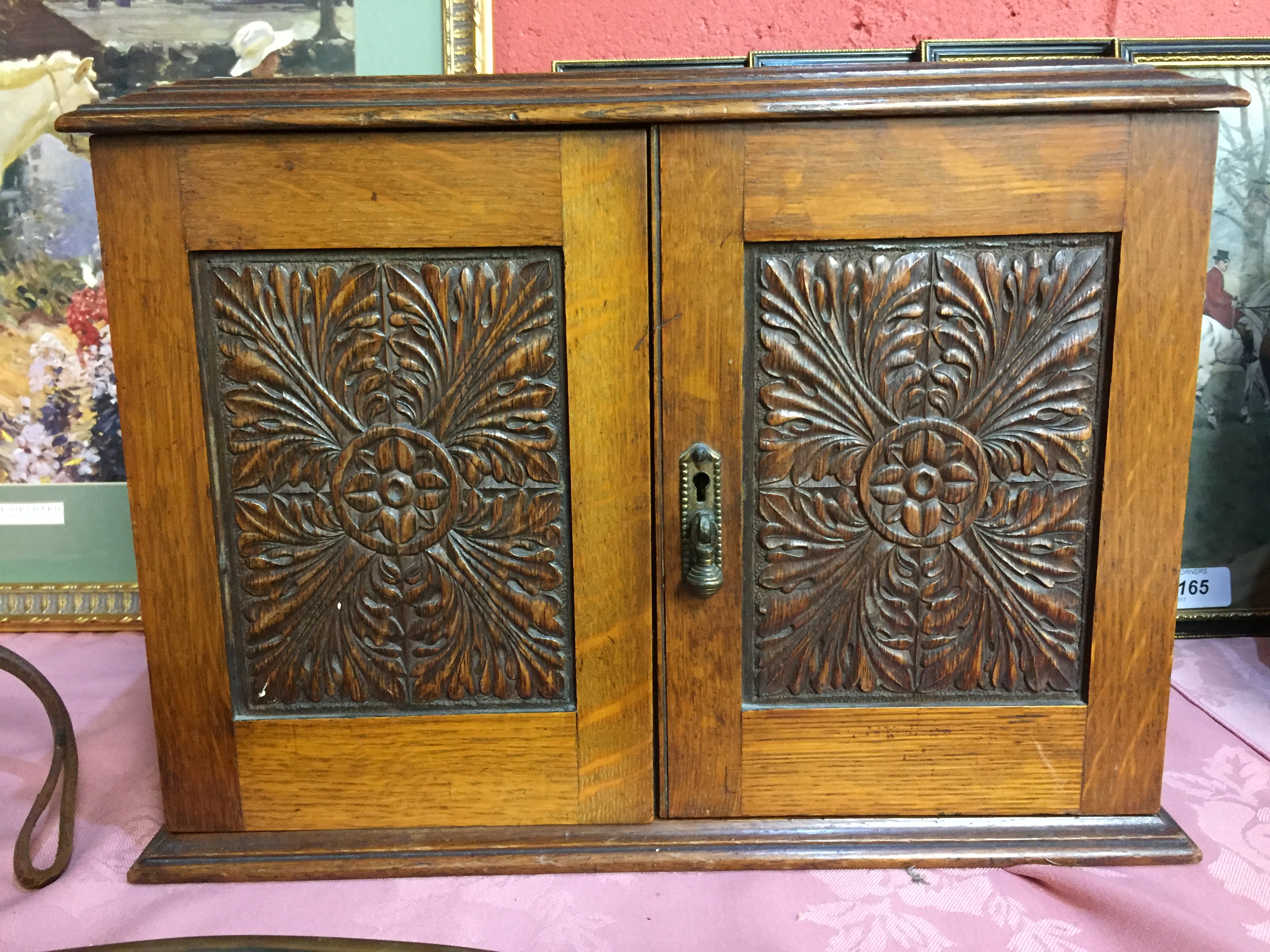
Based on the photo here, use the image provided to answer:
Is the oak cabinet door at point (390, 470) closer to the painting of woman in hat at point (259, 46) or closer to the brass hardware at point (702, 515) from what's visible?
the brass hardware at point (702, 515)

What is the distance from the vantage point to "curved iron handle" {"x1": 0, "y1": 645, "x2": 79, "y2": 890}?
3.35ft

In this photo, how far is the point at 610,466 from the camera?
39.5 inches

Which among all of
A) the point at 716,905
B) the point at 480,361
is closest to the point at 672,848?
the point at 716,905

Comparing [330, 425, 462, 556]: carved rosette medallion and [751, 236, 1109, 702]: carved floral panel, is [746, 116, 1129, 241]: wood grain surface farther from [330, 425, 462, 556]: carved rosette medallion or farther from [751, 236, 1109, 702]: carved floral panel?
[330, 425, 462, 556]: carved rosette medallion

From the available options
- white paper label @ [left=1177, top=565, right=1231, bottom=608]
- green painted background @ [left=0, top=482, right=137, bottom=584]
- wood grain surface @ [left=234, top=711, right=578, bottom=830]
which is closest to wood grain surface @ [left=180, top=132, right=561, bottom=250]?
wood grain surface @ [left=234, top=711, right=578, bottom=830]

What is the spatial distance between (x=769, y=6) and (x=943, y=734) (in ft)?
3.86

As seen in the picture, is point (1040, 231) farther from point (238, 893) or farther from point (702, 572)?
point (238, 893)

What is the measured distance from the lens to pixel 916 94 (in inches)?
35.8

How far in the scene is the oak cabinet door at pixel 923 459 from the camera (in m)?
0.94

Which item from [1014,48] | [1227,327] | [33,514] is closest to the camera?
[1014,48]

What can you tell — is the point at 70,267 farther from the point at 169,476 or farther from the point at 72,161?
the point at 169,476

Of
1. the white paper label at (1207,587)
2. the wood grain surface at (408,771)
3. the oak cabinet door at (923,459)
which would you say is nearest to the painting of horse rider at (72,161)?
the wood grain surface at (408,771)

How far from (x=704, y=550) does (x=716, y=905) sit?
40 centimetres

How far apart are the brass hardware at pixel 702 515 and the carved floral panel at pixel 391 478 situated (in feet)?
0.45
